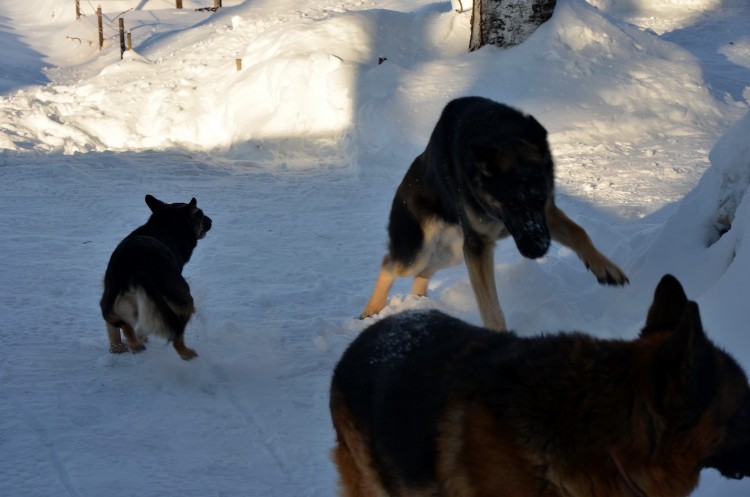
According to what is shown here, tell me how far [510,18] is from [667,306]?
1143 cm

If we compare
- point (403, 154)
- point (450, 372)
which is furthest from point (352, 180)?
point (450, 372)

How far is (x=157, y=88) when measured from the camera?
1805 centimetres

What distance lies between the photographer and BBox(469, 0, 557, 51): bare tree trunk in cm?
1346

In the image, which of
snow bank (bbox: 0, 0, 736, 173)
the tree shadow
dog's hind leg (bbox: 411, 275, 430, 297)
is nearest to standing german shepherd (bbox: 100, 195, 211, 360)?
dog's hind leg (bbox: 411, 275, 430, 297)

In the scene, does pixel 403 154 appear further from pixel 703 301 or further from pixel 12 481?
pixel 12 481

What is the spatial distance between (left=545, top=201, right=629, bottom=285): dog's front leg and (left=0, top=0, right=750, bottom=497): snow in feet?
1.09

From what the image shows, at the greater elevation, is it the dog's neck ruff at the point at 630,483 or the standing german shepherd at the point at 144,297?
the dog's neck ruff at the point at 630,483

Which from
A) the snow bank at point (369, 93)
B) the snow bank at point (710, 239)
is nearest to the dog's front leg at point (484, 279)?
the snow bank at point (710, 239)

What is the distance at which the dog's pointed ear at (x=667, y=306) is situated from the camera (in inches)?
110

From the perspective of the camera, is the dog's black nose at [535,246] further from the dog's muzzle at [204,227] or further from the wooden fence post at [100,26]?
the wooden fence post at [100,26]

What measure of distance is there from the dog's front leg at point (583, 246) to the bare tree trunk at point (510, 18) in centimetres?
795

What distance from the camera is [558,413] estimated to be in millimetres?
2732

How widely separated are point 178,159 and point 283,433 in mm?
9730

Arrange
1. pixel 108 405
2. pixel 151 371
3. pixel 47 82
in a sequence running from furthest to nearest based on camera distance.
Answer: pixel 47 82
pixel 151 371
pixel 108 405
